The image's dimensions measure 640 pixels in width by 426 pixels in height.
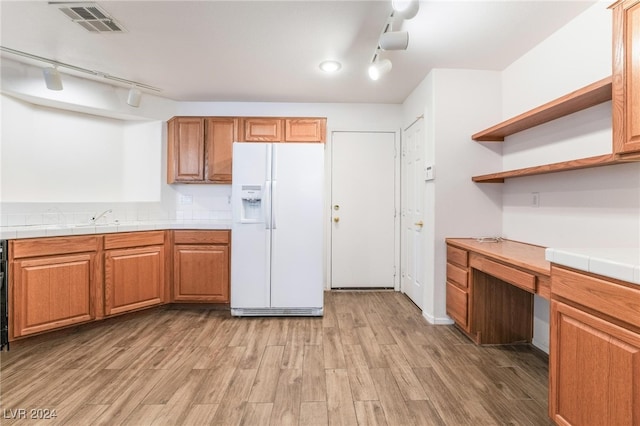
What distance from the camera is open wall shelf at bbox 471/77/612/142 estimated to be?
1645 millimetres

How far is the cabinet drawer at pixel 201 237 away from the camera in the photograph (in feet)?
10.7

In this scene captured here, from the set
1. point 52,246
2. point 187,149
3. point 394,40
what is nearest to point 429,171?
point 394,40

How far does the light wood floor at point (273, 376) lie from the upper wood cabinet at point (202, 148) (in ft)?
5.56

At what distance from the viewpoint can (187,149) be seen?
3633mm

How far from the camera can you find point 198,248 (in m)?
3.27

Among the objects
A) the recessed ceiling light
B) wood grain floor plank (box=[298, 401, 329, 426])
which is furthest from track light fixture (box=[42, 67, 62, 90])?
wood grain floor plank (box=[298, 401, 329, 426])

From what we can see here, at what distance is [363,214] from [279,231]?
1.38 metres

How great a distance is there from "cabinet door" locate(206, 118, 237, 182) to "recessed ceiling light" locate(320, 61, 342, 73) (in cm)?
136

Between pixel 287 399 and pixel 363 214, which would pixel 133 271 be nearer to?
pixel 287 399

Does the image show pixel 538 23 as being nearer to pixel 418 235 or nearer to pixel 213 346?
pixel 418 235

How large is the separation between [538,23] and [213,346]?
3469mm

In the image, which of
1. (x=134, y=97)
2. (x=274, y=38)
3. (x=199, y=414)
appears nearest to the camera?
(x=199, y=414)

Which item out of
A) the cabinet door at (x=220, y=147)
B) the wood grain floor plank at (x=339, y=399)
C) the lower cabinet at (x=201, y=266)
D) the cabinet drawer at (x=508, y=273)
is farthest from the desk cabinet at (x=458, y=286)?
the cabinet door at (x=220, y=147)

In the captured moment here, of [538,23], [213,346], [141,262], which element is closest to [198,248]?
[141,262]
